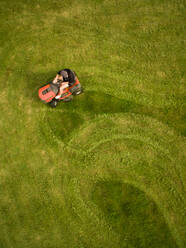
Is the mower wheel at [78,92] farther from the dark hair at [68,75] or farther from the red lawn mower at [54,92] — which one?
the dark hair at [68,75]

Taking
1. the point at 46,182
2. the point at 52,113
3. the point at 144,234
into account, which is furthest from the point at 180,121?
the point at 46,182

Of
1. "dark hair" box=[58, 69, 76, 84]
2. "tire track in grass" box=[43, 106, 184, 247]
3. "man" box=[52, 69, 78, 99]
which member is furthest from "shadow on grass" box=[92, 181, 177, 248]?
"dark hair" box=[58, 69, 76, 84]

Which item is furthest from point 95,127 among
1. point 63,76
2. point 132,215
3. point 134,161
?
point 132,215

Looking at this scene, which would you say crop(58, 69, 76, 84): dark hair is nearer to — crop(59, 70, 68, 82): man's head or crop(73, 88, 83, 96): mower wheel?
crop(59, 70, 68, 82): man's head

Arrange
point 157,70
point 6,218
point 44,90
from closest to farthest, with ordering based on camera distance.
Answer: point 44,90 < point 6,218 < point 157,70

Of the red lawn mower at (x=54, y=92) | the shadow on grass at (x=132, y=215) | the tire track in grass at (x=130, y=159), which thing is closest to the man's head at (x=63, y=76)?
the red lawn mower at (x=54, y=92)

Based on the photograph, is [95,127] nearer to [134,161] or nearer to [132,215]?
[134,161]

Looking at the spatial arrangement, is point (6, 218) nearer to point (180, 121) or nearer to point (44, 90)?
point (44, 90)
